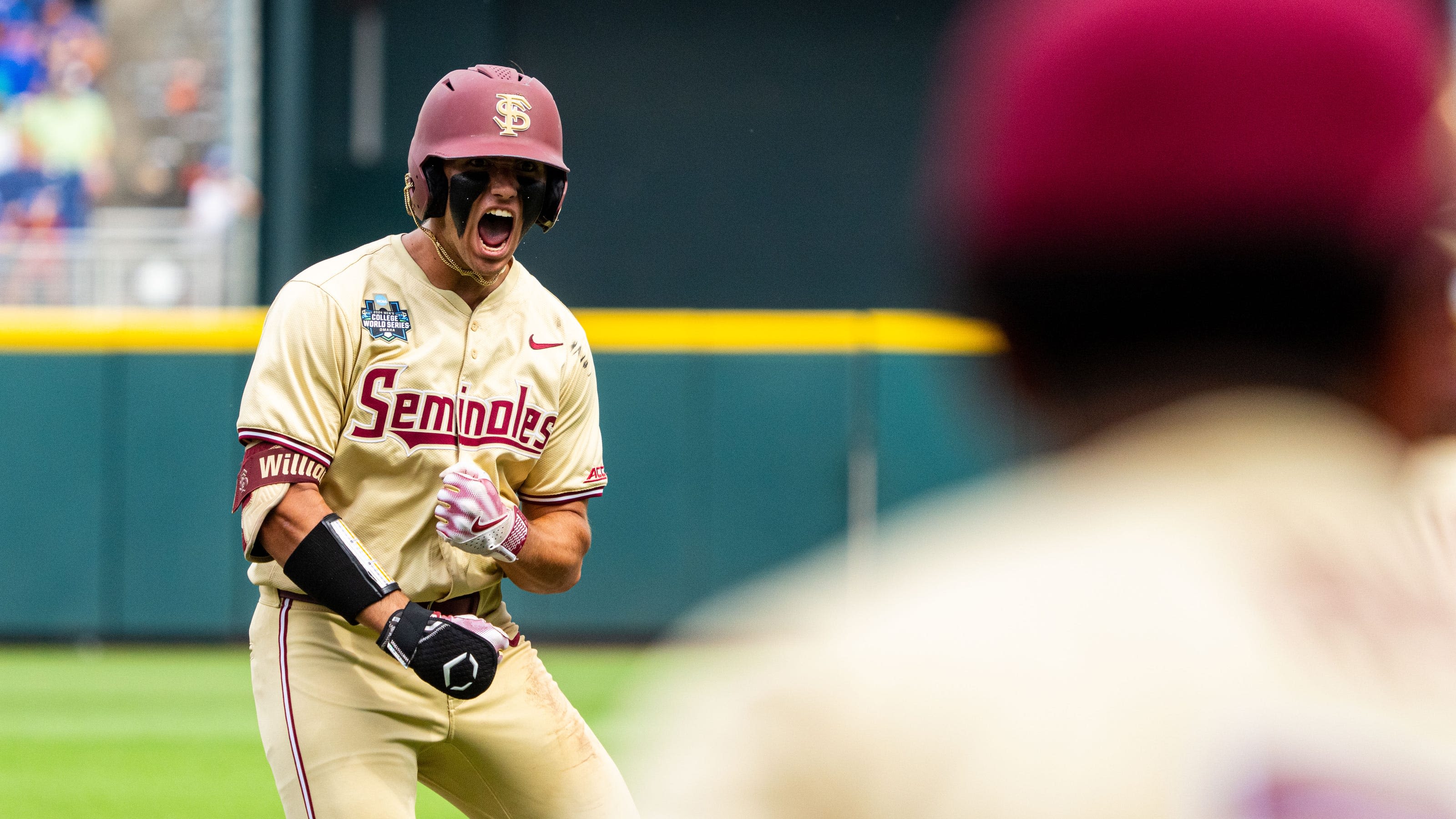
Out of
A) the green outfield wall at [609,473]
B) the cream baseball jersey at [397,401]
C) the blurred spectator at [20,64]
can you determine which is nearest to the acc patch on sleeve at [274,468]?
the cream baseball jersey at [397,401]

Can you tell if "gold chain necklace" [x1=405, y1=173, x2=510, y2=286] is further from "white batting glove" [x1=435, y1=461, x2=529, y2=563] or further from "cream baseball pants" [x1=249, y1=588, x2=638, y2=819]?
"cream baseball pants" [x1=249, y1=588, x2=638, y2=819]

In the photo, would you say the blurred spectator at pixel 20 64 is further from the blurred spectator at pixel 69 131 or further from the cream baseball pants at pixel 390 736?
the cream baseball pants at pixel 390 736

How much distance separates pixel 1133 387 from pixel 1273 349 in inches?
3.3

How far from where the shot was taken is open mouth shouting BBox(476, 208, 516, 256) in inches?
131

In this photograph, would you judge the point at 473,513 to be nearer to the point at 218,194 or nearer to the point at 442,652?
the point at 442,652

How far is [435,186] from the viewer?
11.0 ft

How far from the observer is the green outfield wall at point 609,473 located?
10266 millimetres

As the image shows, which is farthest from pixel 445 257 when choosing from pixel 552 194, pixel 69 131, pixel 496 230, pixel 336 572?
pixel 69 131

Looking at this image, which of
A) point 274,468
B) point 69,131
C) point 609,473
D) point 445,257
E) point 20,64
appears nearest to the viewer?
point 274,468

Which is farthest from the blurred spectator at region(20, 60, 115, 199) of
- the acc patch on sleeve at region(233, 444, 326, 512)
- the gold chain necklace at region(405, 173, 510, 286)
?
the acc patch on sleeve at region(233, 444, 326, 512)

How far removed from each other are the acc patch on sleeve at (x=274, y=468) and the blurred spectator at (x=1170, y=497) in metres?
2.15

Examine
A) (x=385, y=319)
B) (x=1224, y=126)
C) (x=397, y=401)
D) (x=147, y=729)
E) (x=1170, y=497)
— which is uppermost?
(x=1224, y=126)

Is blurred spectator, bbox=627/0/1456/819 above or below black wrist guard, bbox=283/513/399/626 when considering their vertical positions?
above

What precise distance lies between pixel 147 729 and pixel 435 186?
209 inches
